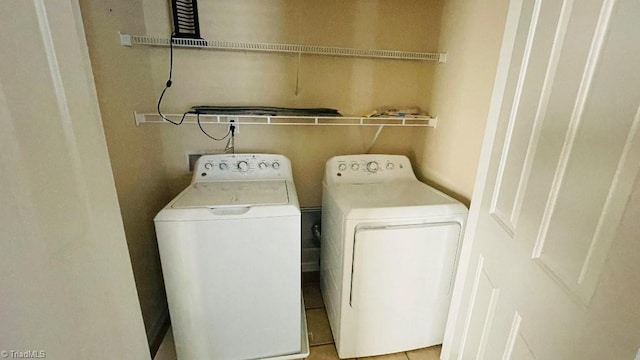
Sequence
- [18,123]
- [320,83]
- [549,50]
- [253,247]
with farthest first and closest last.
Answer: [320,83] < [253,247] < [549,50] < [18,123]

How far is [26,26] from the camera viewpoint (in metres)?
0.50

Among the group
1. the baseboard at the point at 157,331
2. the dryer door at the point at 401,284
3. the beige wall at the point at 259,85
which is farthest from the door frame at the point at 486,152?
the baseboard at the point at 157,331

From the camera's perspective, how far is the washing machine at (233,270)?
1279 millimetres

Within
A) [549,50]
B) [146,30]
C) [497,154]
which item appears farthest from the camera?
[146,30]

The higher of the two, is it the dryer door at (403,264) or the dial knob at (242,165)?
the dial knob at (242,165)

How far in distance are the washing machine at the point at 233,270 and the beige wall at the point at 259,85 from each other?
13.4 inches

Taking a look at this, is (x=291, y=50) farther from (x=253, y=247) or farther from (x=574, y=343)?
(x=574, y=343)

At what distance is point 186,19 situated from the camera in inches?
61.9

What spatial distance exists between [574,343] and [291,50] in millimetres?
1789

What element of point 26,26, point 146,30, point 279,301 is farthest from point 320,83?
point 26,26

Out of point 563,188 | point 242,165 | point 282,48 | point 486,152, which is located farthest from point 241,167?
point 563,188

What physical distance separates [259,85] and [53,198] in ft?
4.71

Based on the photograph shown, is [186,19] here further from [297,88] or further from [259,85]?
[297,88]

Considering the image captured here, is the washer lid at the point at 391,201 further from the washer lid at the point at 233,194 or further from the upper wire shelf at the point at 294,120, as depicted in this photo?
the upper wire shelf at the point at 294,120
